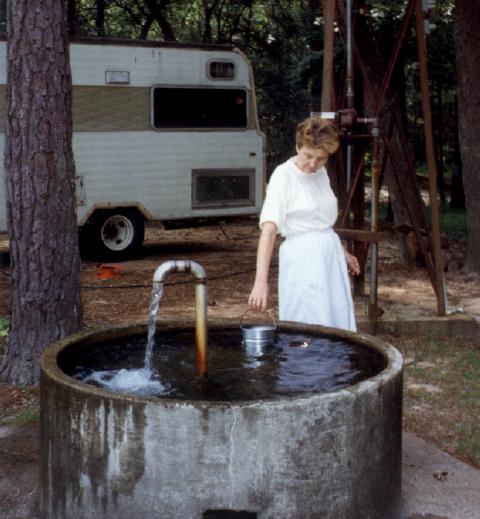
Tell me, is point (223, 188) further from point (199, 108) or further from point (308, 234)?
point (308, 234)

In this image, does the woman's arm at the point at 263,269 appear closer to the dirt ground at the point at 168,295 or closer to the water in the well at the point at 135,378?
the water in the well at the point at 135,378

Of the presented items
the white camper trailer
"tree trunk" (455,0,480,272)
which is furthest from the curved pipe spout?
the white camper trailer

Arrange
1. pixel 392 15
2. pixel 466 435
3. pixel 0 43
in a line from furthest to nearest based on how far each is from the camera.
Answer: pixel 392 15 → pixel 0 43 → pixel 466 435

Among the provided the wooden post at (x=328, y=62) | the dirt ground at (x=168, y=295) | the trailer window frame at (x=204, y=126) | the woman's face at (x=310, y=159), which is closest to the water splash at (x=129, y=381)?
the dirt ground at (x=168, y=295)

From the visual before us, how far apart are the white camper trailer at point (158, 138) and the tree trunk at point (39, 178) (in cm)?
679

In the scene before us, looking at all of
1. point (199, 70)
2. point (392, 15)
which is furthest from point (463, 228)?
point (199, 70)

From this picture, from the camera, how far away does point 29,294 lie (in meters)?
6.38

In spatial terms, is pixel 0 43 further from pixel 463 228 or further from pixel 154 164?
pixel 463 228

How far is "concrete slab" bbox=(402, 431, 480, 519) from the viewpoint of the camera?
4340 millimetres

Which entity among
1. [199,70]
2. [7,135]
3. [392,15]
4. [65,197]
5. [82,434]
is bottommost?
[82,434]

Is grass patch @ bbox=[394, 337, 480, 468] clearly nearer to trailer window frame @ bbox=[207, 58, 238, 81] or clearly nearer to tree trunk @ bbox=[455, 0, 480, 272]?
tree trunk @ bbox=[455, 0, 480, 272]

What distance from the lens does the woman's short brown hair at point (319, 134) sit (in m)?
4.92

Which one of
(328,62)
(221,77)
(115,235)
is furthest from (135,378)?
(221,77)

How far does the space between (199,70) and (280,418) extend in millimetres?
11357
